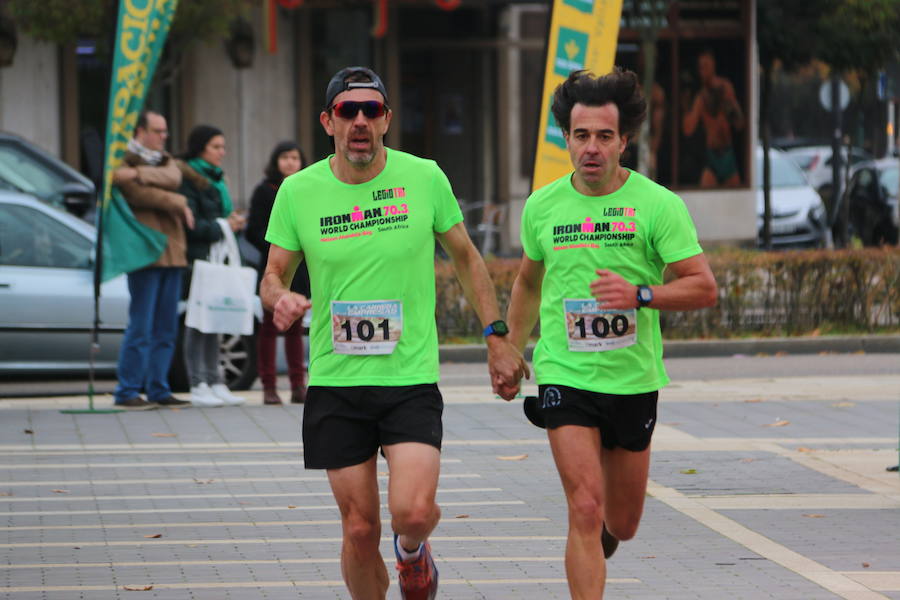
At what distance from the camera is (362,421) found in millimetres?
5781

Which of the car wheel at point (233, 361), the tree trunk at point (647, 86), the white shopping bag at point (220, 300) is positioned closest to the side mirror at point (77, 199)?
the car wheel at point (233, 361)

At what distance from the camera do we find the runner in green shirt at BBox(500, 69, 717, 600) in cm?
599

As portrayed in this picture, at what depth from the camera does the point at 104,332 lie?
1334 cm

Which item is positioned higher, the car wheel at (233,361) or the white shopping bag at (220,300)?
the white shopping bag at (220,300)

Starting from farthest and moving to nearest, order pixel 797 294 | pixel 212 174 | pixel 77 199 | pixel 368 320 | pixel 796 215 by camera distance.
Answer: pixel 796 215 → pixel 77 199 → pixel 797 294 → pixel 212 174 → pixel 368 320

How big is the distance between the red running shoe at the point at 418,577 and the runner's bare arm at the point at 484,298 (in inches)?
23.4

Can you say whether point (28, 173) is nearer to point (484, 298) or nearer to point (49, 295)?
point (49, 295)

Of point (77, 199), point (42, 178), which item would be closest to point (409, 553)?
point (77, 199)

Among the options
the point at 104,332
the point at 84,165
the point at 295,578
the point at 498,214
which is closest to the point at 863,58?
the point at 498,214

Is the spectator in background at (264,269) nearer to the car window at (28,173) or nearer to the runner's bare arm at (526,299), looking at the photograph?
Answer: the car window at (28,173)

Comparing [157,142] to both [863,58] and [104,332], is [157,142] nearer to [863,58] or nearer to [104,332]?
[104,332]

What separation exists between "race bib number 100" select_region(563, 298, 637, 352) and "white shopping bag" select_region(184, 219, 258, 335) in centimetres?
645

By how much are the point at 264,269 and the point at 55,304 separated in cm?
163

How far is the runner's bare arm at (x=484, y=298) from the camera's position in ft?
19.5
